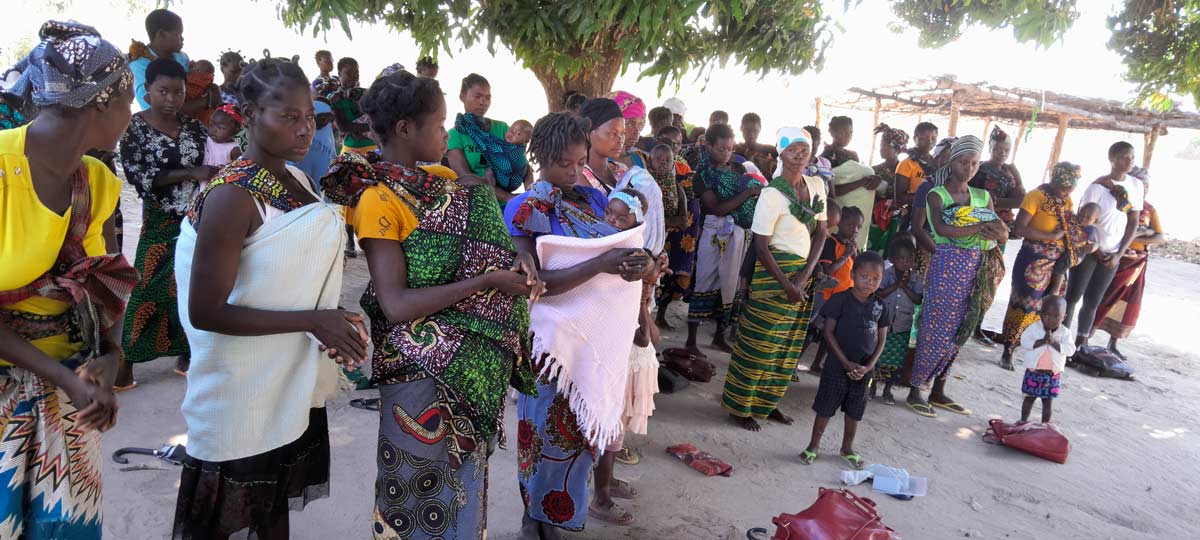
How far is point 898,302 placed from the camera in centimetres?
499

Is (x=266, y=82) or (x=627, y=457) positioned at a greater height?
(x=266, y=82)

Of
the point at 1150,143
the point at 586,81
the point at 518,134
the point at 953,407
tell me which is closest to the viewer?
the point at 518,134

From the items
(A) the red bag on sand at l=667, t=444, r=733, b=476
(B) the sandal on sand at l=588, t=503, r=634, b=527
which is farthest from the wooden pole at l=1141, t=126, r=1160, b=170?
(B) the sandal on sand at l=588, t=503, r=634, b=527

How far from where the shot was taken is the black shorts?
4059mm

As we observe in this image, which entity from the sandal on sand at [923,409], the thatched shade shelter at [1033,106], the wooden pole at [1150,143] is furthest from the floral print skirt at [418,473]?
the wooden pole at [1150,143]

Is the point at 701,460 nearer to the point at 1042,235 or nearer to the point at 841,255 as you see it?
the point at 841,255

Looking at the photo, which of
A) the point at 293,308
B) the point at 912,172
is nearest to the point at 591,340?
the point at 293,308

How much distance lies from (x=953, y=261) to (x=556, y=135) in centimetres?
366

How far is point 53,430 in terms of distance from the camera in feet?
5.53

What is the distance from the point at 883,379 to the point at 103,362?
4889 millimetres

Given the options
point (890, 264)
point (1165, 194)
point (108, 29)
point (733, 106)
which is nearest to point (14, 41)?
point (108, 29)

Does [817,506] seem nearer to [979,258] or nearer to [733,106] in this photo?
[979,258]

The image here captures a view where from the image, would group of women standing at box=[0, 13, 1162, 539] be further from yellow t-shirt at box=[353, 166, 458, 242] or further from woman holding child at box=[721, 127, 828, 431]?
woman holding child at box=[721, 127, 828, 431]

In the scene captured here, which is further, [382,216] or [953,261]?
[953,261]
